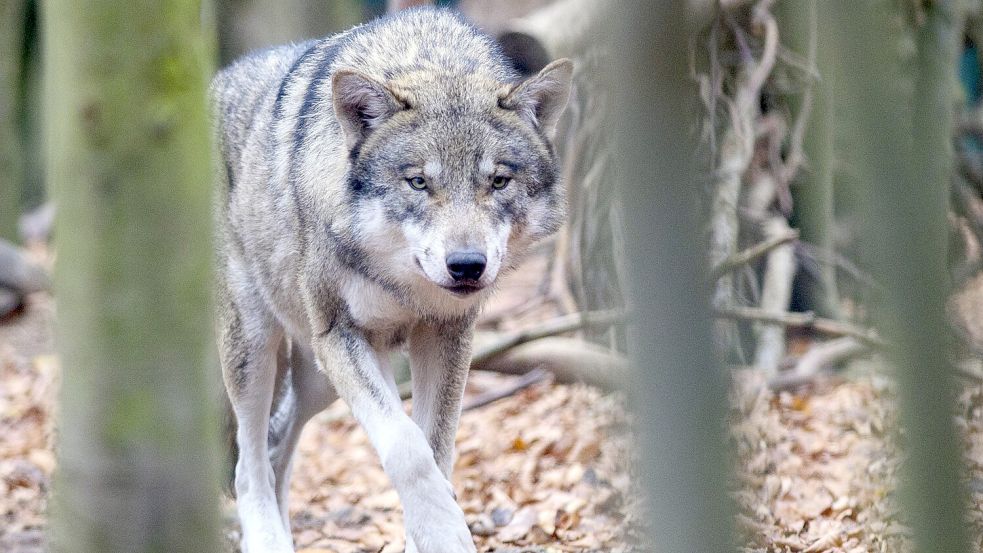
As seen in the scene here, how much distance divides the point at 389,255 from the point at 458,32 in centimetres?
118

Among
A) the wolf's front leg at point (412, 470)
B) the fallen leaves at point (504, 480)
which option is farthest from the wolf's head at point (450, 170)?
the fallen leaves at point (504, 480)

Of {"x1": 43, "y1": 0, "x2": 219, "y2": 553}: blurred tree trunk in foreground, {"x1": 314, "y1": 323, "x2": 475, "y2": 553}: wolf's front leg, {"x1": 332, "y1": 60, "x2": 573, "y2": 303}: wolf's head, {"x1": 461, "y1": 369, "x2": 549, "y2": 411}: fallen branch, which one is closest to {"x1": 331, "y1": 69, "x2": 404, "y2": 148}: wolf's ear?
{"x1": 332, "y1": 60, "x2": 573, "y2": 303}: wolf's head

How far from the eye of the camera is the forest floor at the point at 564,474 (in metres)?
4.97

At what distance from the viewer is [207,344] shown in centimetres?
303

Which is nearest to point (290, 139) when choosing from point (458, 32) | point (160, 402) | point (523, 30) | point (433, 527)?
point (458, 32)

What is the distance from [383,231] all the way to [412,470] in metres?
0.92

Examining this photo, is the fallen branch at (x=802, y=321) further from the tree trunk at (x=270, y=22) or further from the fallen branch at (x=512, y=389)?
the tree trunk at (x=270, y=22)

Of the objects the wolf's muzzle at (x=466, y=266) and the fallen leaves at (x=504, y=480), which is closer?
the wolf's muzzle at (x=466, y=266)

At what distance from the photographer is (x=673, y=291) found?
6.39 ft

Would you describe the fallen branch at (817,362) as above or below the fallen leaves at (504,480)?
above

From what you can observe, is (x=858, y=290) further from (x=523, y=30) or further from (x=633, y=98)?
(x=633, y=98)

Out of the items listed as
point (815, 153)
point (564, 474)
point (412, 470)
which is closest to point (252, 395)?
point (412, 470)

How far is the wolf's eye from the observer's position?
14.1ft

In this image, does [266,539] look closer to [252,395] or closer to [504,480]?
[252,395]
